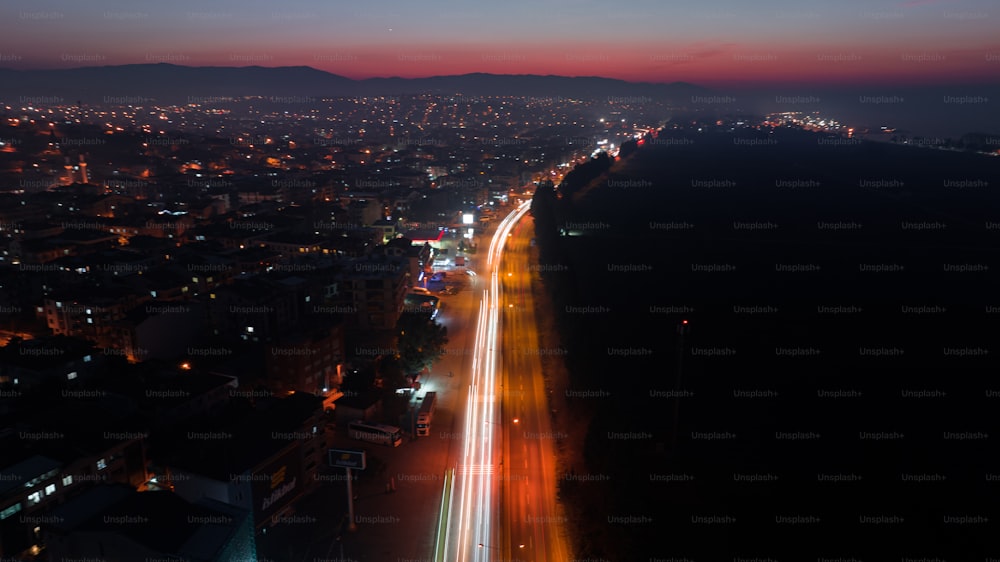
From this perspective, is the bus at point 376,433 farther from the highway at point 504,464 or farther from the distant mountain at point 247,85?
the distant mountain at point 247,85

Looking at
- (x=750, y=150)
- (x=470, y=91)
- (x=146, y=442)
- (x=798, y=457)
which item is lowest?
(x=798, y=457)

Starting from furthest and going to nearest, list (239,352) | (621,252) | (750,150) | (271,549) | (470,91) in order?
(470,91)
(750,150)
(621,252)
(239,352)
(271,549)

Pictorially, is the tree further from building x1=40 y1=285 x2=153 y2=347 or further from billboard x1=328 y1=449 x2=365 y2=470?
building x1=40 y1=285 x2=153 y2=347

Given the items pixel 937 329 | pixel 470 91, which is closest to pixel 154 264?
pixel 937 329

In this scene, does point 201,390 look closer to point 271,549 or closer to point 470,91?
point 271,549

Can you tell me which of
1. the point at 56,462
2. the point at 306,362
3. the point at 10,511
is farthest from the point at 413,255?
the point at 10,511

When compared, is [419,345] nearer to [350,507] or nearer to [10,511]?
[350,507]
